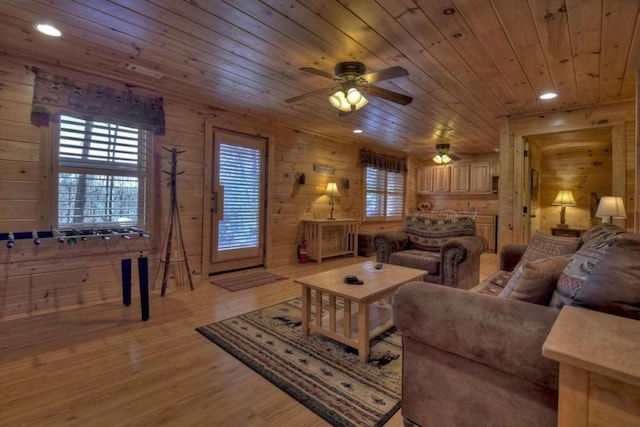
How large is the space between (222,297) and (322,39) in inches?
105

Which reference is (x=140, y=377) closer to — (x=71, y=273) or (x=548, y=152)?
(x=71, y=273)

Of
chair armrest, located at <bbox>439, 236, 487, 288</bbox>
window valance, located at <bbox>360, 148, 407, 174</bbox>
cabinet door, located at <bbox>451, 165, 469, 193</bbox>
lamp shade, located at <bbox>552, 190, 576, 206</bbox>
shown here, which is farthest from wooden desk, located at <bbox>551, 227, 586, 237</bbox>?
chair armrest, located at <bbox>439, 236, 487, 288</bbox>

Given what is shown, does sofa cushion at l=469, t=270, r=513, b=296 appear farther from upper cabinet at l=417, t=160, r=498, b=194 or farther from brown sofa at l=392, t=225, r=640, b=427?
upper cabinet at l=417, t=160, r=498, b=194

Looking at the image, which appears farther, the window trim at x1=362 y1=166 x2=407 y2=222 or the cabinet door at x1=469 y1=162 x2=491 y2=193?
the cabinet door at x1=469 y1=162 x2=491 y2=193

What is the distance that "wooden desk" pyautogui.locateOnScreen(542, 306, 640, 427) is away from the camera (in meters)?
0.79

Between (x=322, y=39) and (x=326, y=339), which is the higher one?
(x=322, y=39)

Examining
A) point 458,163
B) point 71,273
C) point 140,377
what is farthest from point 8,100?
point 458,163

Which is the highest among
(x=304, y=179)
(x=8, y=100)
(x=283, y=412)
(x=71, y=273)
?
(x=8, y=100)

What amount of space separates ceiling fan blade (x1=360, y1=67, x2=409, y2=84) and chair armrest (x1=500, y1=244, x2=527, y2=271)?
6.69 feet

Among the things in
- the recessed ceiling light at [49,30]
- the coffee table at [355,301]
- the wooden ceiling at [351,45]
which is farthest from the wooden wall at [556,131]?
the recessed ceiling light at [49,30]

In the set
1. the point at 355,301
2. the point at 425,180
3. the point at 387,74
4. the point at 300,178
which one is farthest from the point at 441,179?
the point at 355,301

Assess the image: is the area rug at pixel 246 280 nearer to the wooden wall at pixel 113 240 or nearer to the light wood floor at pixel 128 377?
the wooden wall at pixel 113 240

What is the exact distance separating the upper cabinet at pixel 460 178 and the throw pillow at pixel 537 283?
6189mm

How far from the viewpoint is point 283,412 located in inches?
64.2
